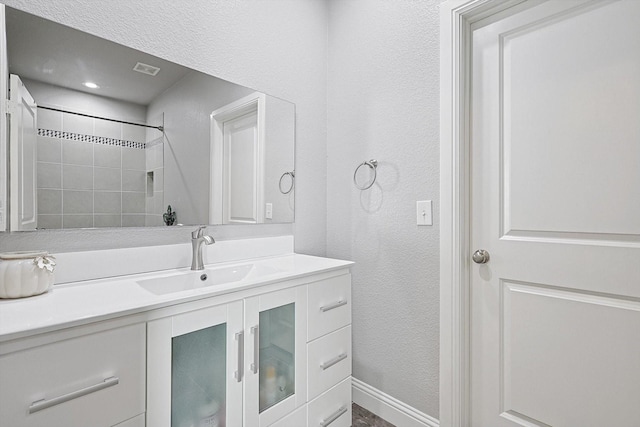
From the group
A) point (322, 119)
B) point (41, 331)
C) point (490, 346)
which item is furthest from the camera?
point (322, 119)

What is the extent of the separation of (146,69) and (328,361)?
1.50 m

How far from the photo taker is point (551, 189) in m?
1.30

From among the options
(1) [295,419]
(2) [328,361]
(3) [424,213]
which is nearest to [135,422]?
(1) [295,419]

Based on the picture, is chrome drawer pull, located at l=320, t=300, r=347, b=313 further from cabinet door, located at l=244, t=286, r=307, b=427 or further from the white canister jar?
the white canister jar

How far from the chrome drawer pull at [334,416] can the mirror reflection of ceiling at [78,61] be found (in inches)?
62.7

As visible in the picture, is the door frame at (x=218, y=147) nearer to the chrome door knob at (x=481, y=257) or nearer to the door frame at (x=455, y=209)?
the door frame at (x=455, y=209)

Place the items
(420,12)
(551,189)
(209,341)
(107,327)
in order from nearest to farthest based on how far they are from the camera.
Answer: (107,327), (209,341), (551,189), (420,12)

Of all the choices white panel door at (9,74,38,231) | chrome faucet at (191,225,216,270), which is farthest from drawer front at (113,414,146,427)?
white panel door at (9,74,38,231)

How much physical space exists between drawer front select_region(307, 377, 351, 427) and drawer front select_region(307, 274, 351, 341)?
0.94 feet

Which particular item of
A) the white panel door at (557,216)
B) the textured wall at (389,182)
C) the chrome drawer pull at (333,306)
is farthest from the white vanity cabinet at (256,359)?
the white panel door at (557,216)

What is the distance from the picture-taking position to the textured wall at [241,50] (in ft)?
3.92

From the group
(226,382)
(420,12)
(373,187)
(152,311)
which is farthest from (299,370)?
(420,12)

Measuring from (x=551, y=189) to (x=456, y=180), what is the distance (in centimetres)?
36

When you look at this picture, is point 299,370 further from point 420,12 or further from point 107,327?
→ point 420,12
